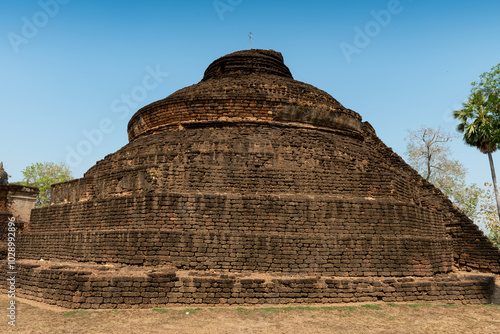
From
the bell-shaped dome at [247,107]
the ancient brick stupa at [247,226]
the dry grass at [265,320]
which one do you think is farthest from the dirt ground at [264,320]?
the bell-shaped dome at [247,107]

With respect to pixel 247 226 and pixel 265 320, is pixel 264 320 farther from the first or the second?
pixel 247 226

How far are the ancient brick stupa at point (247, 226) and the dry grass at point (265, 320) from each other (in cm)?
44

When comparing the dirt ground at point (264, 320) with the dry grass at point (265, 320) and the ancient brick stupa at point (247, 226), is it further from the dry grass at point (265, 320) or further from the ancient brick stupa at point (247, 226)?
the ancient brick stupa at point (247, 226)

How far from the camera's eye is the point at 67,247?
34.2 feet

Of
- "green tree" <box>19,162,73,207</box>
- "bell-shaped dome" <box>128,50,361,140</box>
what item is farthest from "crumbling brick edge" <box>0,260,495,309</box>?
"green tree" <box>19,162,73,207</box>

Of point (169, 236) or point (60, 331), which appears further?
point (169, 236)

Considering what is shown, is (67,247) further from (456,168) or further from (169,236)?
(456,168)

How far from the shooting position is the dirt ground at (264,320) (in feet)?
20.5

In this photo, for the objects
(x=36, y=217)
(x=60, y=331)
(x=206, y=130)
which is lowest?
(x=60, y=331)

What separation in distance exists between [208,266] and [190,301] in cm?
105

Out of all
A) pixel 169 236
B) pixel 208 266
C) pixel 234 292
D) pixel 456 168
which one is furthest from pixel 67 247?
pixel 456 168

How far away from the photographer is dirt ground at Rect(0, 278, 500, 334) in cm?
625

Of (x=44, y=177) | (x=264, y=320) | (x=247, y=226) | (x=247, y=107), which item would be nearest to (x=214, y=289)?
(x=264, y=320)

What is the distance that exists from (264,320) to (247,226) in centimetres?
276
